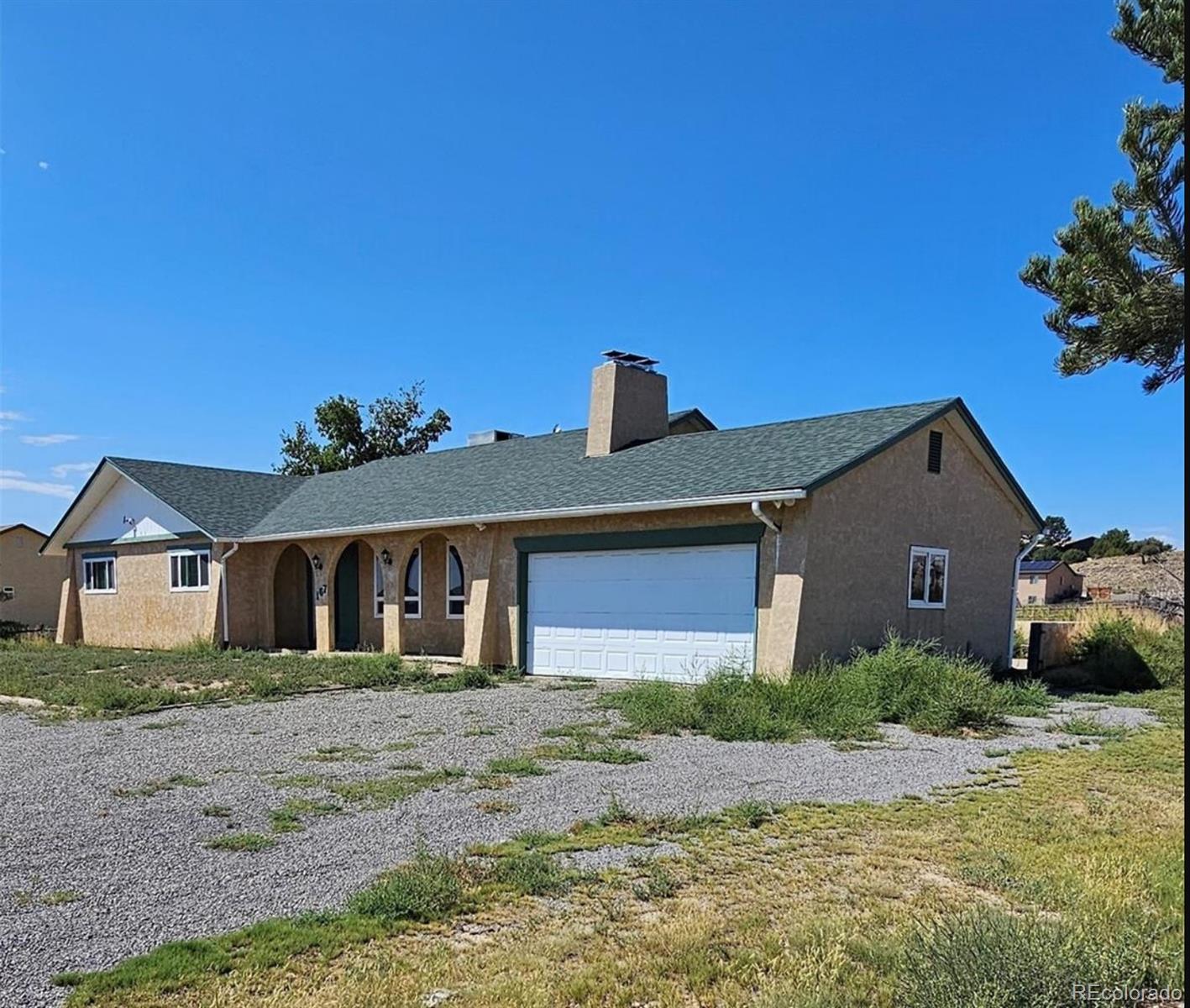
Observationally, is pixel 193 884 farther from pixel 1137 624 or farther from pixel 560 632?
pixel 1137 624

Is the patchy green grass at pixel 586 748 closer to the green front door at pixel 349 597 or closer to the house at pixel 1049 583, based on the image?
the green front door at pixel 349 597

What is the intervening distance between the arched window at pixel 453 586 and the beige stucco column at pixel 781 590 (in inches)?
310

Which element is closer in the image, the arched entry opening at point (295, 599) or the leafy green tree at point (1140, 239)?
the leafy green tree at point (1140, 239)

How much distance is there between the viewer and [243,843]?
542 centimetres

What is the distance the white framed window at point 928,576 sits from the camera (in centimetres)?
1507

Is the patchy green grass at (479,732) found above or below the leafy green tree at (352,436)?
below

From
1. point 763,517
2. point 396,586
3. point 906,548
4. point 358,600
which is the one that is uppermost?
point 763,517

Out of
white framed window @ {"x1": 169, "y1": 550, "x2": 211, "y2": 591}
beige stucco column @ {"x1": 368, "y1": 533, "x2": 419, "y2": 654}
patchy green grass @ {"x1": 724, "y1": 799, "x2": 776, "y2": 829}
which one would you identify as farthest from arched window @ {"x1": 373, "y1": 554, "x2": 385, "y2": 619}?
patchy green grass @ {"x1": 724, "y1": 799, "x2": 776, "y2": 829}

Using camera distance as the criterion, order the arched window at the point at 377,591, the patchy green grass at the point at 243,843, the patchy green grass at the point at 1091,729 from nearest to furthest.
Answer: the patchy green grass at the point at 243,843 → the patchy green grass at the point at 1091,729 → the arched window at the point at 377,591

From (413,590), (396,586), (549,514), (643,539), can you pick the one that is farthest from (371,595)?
(643,539)

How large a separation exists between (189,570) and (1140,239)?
21.8 meters

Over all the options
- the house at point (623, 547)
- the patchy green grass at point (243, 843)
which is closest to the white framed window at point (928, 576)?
the house at point (623, 547)

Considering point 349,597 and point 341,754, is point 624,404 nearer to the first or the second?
point 349,597

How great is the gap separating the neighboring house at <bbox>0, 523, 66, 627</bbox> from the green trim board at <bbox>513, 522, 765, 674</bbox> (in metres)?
29.3
